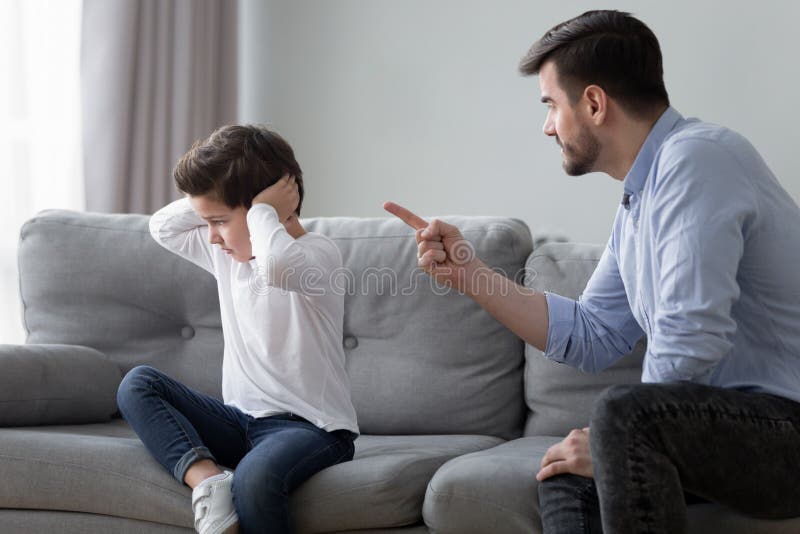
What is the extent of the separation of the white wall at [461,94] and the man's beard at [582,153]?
108 centimetres

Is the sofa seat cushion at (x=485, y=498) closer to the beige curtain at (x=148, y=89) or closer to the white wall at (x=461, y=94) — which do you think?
the white wall at (x=461, y=94)

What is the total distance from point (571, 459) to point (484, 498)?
0.19 m

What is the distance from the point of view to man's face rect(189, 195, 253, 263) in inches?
75.4

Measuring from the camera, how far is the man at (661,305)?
1.25 metres

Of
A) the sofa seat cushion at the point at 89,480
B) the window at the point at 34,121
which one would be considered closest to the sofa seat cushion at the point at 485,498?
the sofa seat cushion at the point at 89,480

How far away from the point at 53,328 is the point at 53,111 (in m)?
0.87

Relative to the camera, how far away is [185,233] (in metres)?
2.12

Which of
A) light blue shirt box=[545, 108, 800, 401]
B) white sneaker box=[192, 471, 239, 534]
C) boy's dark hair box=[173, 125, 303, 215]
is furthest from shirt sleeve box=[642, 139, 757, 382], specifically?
boy's dark hair box=[173, 125, 303, 215]

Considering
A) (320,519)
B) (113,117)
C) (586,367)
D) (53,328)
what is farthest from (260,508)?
(113,117)

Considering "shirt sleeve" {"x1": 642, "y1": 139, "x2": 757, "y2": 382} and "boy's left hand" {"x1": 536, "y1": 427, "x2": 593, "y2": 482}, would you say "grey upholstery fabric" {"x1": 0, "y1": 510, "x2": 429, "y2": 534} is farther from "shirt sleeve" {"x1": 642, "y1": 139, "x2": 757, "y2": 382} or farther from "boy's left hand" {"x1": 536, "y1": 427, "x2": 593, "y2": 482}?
"shirt sleeve" {"x1": 642, "y1": 139, "x2": 757, "y2": 382}

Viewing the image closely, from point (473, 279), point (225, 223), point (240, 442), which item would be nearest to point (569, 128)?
point (473, 279)

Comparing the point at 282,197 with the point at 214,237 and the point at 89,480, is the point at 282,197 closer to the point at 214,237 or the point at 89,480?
the point at 214,237

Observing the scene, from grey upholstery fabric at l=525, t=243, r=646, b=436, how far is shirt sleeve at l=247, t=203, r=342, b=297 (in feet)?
1.70

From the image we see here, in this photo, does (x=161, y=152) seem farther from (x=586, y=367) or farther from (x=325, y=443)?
(x=586, y=367)
